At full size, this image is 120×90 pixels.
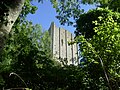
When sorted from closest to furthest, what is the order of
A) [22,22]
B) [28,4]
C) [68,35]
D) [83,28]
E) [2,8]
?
[2,8]
[28,4]
[22,22]
[83,28]
[68,35]

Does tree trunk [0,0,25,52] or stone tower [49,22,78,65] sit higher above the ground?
stone tower [49,22,78,65]

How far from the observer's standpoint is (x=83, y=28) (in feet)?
70.9

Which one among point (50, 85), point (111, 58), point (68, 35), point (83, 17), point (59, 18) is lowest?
point (50, 85)

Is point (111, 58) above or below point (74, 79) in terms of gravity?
above

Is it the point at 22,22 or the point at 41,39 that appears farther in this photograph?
the point at 41,39

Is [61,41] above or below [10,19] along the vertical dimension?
above

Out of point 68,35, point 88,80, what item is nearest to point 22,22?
point 88,80

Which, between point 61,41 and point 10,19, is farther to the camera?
point 61,41

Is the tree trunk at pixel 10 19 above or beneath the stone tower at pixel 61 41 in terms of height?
beneath

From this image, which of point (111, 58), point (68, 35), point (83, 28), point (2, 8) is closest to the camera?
point (2, 8)

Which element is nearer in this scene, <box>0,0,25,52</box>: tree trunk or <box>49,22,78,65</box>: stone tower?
<box>0,0,25,52</box>: tree trunk

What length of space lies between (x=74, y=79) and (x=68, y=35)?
61.0m

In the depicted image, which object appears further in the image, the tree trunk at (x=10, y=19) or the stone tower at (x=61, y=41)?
the stone tower at (x=61, y=41)

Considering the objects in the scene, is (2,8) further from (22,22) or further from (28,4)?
(22,22)
